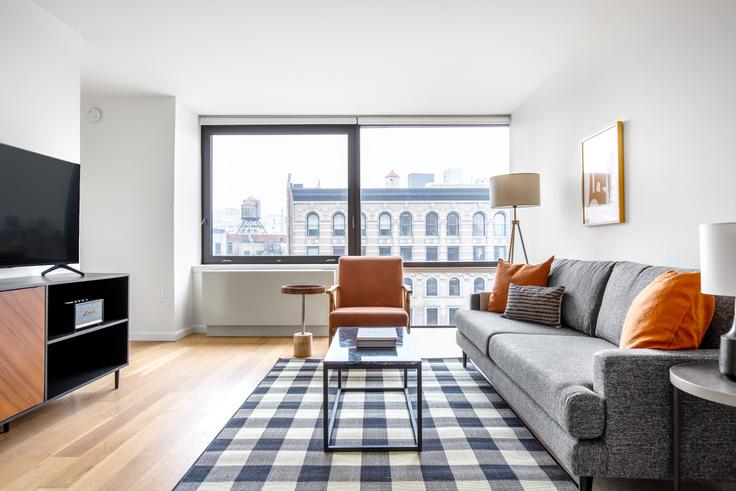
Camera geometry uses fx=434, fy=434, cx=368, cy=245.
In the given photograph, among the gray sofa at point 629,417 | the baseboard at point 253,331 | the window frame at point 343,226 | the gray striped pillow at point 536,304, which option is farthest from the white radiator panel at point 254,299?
the gray sofa at point 629,417

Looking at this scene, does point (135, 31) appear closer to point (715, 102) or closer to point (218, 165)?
point (218, 165)

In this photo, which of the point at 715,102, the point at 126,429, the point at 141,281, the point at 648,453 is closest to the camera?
the point at 648,453

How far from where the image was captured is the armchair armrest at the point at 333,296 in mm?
3637

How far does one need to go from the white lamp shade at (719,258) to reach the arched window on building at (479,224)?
3704 millimetres

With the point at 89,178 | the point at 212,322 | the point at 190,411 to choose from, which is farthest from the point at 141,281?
the point at 190,411

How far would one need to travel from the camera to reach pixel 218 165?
5223 millimetres

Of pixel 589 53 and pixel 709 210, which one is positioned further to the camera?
pixel 589 53

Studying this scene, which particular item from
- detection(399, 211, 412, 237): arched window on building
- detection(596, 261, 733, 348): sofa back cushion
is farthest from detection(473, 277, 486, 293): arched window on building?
detection(596, 261, 733, 348): sofa back cushion

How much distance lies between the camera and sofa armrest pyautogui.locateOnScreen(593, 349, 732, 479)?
A: 1.56m

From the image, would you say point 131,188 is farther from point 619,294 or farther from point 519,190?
point 619,294

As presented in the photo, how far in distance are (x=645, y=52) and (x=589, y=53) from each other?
71cm

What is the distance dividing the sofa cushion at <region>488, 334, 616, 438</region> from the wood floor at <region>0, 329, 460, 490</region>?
1.51m

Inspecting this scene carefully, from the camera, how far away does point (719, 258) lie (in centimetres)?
140

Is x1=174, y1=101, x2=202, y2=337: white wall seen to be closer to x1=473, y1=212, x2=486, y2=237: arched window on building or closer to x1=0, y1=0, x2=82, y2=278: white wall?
x1=0, y1=0, x2=82, y2=278: white wall
